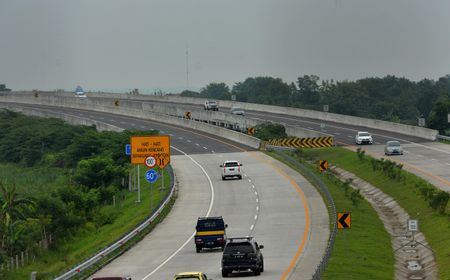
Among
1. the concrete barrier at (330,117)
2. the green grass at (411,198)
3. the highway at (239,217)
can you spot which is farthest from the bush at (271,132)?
the green grass at (411,198)

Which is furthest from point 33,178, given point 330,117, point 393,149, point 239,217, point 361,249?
point 361,249

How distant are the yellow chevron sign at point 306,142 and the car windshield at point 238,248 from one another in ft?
211

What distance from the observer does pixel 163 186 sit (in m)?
80.9

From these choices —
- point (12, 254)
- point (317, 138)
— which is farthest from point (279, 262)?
point (317, 138)

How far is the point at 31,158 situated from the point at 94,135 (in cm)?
2022

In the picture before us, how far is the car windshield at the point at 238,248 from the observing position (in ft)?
127

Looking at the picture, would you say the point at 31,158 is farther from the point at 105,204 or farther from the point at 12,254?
the point at 12,254

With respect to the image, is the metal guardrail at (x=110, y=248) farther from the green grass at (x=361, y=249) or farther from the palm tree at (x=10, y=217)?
the green grass at (x=361, y=249)

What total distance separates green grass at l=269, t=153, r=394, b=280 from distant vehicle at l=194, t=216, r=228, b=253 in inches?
218

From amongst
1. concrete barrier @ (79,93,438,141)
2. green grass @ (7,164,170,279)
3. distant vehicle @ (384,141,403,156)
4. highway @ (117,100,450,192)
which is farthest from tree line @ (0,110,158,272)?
concrete barrier @ (79,93,438,141)

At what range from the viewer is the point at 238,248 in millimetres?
38688

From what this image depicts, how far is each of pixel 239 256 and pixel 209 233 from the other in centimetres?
962

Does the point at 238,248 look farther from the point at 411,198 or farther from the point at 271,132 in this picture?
the point at 271,132

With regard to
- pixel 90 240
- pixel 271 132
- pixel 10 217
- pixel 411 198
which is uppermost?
pixel 271 132
